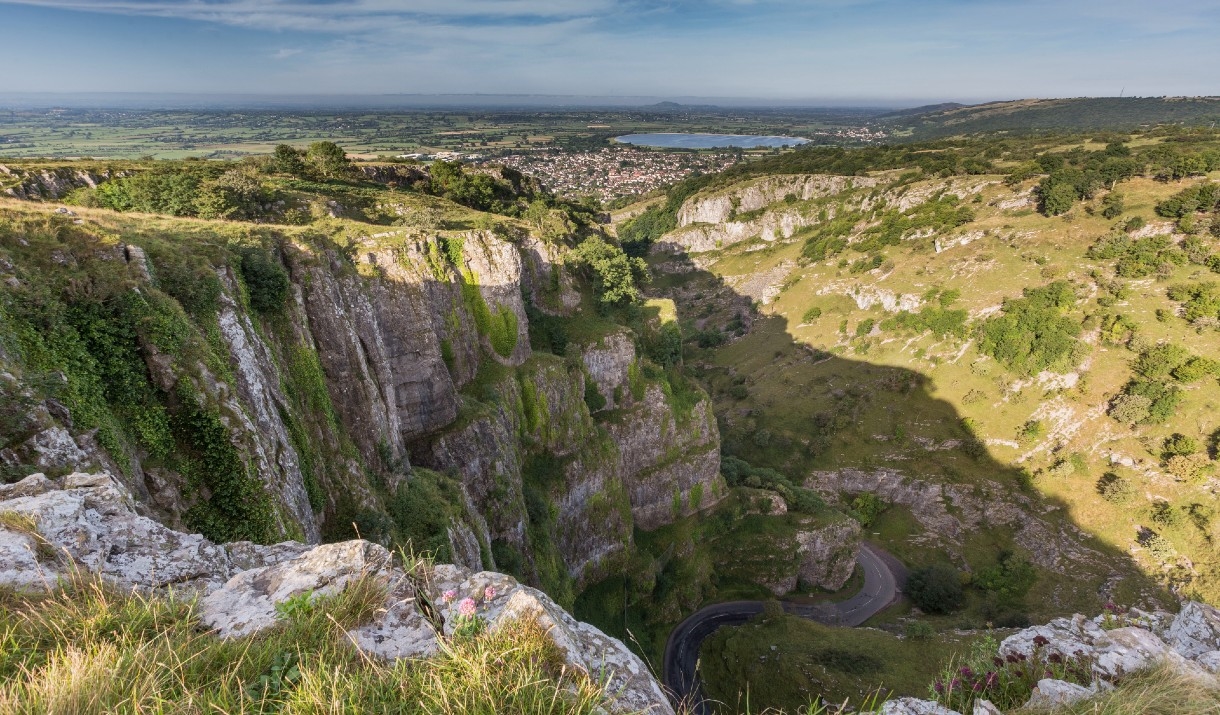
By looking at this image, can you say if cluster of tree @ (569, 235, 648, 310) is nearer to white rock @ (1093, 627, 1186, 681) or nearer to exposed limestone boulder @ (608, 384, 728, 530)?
exposed limestone boulder @ (608, 384, 728, 530)

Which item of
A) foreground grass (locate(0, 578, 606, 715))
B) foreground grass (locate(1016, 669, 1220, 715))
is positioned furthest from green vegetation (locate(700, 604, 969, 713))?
foreground grass (locate(0, 578, 606, 715))

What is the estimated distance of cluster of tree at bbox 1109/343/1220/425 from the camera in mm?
52594

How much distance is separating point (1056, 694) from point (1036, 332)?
75.4 meters

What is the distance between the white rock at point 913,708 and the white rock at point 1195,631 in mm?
7345

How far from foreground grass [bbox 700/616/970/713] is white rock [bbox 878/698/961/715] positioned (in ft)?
110

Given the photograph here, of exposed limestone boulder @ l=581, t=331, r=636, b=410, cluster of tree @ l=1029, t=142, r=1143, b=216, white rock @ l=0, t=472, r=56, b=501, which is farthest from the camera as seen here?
cluster of tree @ l=1029, t=142, r=1143, b=216

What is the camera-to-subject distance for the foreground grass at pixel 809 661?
115 ft

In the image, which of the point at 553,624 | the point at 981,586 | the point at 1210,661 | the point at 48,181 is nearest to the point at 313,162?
the point at 48,181

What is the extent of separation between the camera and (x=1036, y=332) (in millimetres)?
63969

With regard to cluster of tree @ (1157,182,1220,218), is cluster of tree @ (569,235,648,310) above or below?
below

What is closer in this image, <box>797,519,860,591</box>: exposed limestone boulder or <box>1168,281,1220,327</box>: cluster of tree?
<box>797,519,860,591</box>: exposed limestone boulder

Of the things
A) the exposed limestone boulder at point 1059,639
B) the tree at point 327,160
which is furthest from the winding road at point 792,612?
the tree at point 327,160

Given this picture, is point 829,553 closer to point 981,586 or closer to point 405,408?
point 981,586

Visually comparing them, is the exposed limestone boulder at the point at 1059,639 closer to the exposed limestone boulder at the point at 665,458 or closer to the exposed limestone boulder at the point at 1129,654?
the exposed limestone boulder at the point at 1129,654
